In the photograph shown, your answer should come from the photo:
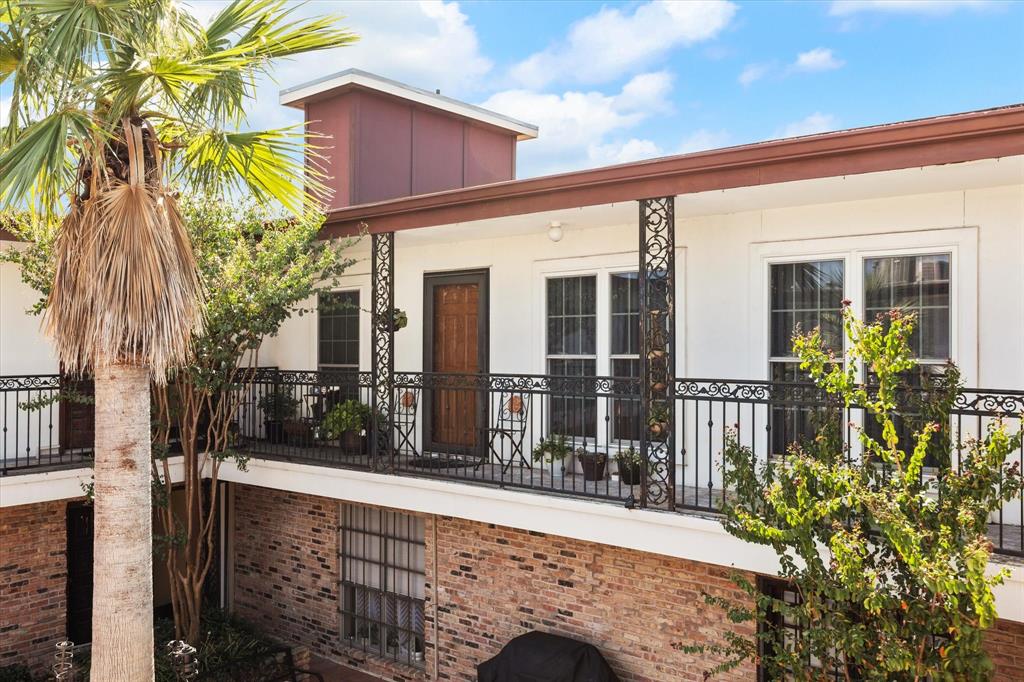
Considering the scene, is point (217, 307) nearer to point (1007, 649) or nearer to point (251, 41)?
point (251, 41)

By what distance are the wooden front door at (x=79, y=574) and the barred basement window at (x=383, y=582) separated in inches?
133

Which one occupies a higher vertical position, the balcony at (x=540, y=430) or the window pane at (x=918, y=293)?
the window pane at (x=918, y=293)

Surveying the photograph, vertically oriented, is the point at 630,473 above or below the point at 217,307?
below

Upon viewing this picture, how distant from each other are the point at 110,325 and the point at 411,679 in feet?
20.1

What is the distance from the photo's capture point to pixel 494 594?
29.3 feet

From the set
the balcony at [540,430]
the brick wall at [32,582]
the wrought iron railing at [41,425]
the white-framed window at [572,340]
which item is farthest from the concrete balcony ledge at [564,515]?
the brick wall at [32,582]

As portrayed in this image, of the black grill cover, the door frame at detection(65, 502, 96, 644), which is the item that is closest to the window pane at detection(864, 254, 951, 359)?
the black grill cover

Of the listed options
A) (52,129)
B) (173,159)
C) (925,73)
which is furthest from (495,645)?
(925,73)

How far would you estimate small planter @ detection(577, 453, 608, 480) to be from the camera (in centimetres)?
810

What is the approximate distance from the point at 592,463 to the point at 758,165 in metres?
3.48

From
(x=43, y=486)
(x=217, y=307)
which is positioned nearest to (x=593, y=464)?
(x=217, y=307)

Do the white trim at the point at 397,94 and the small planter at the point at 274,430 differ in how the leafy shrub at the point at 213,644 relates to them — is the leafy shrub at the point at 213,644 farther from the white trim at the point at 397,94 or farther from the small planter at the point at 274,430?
the white trim at the point at 397,94

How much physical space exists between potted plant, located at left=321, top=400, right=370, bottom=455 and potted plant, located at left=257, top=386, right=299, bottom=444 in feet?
2.27

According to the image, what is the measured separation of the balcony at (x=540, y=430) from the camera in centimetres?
677
